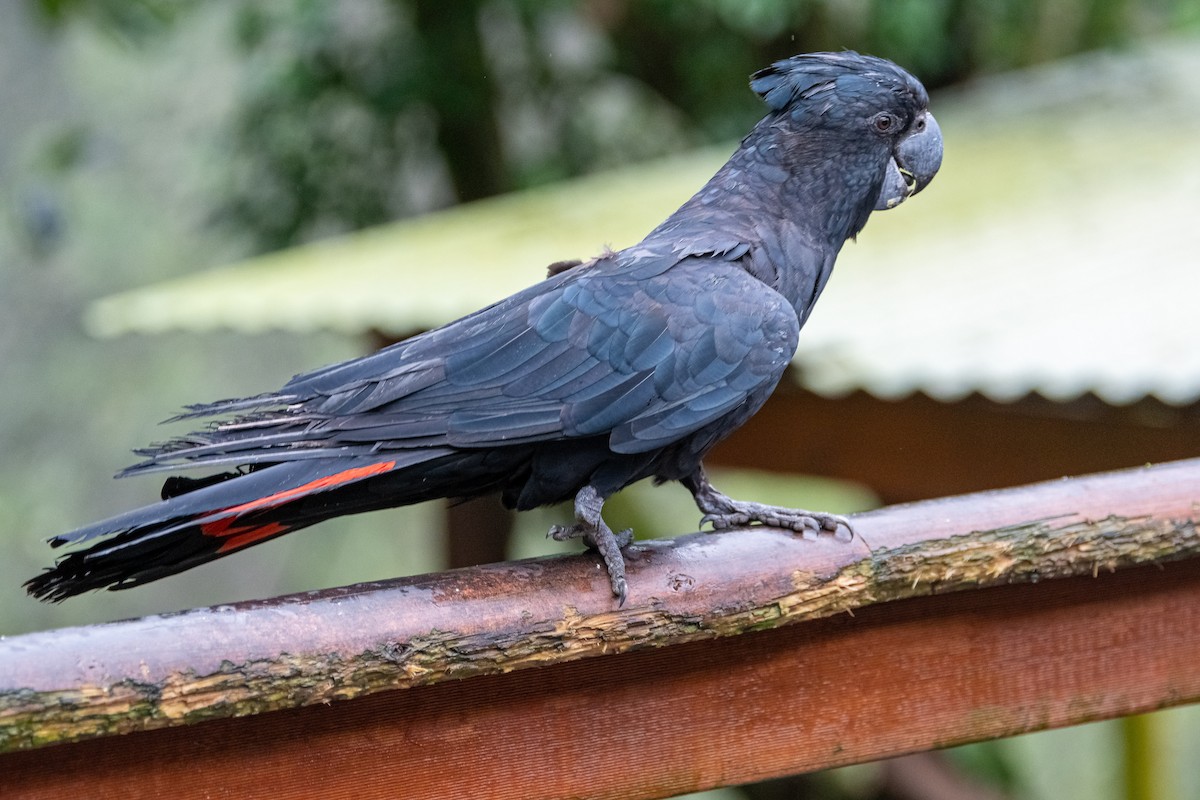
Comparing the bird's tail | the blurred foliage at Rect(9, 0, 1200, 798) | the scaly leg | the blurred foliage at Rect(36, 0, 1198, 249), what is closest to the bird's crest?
the scaly leg

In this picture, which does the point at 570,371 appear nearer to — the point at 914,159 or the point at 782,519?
the point at 782,519

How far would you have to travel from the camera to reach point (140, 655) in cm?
98

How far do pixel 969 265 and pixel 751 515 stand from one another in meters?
1.76

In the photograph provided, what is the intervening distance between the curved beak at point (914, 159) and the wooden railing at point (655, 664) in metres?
0.47

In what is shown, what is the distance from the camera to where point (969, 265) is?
3.12m

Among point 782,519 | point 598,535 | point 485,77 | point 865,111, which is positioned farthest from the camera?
point 485,77

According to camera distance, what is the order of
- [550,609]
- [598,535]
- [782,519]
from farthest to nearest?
1. [782,519]
2. [598,535]
3. [550,609]

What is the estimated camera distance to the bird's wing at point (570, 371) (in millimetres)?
1354

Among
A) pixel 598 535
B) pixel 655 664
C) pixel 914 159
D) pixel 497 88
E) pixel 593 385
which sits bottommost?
pixel 655 664

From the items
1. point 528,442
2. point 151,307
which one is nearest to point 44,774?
point 528,442

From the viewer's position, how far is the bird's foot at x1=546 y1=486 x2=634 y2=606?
1.27 metres

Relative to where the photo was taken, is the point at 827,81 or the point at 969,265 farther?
the point at 969,265

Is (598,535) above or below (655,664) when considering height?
above

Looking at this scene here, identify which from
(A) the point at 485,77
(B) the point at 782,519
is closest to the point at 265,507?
(B) the point at 782,519
